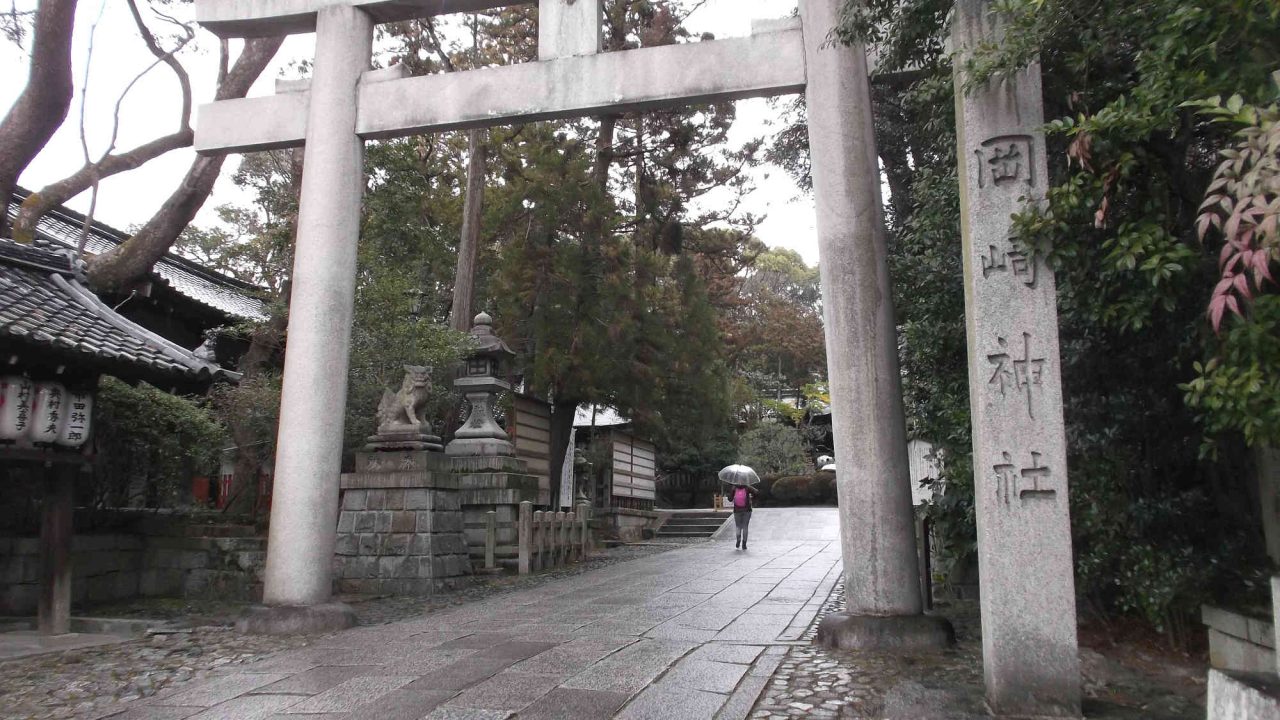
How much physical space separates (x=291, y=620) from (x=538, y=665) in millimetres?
2614

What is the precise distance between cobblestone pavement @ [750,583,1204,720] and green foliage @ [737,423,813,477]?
2327cm

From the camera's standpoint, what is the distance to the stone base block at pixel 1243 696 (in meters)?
2.71

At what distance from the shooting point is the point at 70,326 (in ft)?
21.5

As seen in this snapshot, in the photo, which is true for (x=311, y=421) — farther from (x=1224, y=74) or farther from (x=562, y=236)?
(x=562, y=236)

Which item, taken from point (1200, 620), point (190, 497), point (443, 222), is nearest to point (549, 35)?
point (1200, 620)

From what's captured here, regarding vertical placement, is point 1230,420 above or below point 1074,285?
below

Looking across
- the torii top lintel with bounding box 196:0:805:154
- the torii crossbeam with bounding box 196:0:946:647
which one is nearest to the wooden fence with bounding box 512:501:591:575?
the torii crossbeam with bounding box 196:0:946:647

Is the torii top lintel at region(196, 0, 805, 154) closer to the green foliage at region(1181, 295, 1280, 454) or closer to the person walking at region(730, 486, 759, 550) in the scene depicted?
the green foliage at region(1181, 295, 1280, 454)

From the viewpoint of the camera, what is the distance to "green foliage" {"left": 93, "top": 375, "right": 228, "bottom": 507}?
29.5ft

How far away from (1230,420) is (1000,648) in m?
1.58

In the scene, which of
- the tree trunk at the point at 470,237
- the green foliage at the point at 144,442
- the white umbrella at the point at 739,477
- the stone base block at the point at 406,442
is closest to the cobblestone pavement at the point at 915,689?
the stone base block at the point at 406,442

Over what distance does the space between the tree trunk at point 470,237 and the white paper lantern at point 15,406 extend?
8820mm

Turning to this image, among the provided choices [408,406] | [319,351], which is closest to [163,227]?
[408,406]

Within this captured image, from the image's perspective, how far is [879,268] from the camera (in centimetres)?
608
